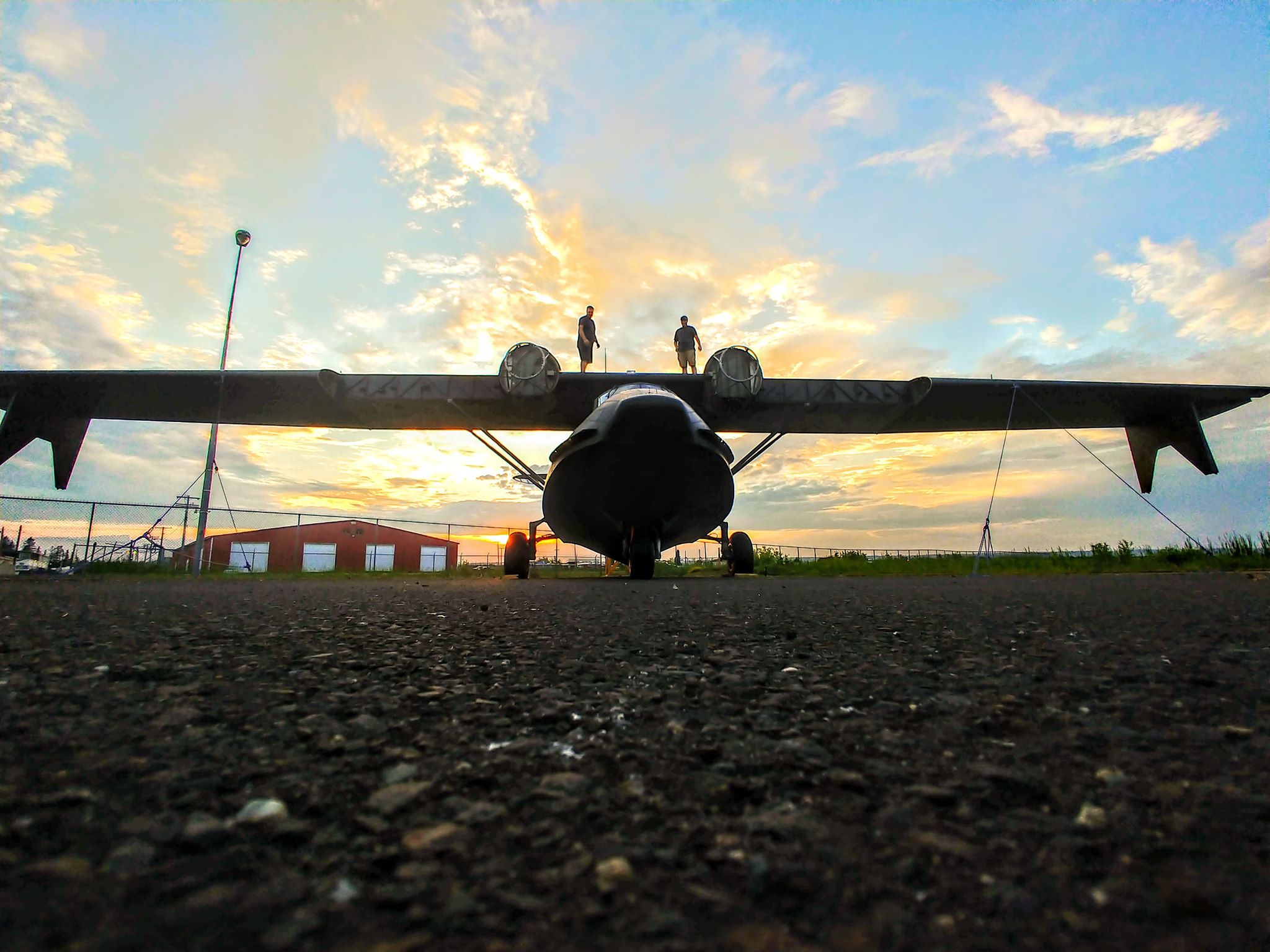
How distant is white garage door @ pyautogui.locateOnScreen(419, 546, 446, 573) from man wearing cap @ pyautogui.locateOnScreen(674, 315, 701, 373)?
2445cm

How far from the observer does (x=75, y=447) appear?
10.5 m

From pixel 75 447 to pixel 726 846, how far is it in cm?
1400

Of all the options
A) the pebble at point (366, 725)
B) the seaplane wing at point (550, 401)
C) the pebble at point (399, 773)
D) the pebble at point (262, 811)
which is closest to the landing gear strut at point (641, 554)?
the seaplane wing at point (550, 401)

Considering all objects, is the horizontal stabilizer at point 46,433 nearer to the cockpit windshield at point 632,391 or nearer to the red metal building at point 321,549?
the cockpit windshield at point 632,391

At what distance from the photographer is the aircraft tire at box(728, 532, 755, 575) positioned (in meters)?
9.49

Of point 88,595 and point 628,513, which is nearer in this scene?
point 88,595

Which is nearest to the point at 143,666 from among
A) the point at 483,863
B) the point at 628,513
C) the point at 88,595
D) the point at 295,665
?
the point at 295,665

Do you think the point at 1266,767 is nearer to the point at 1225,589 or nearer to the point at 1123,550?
the point at 1225,589

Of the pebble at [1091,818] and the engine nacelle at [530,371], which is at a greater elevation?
the engine nacelle at [530,371]

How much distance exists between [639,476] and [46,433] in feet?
35.2

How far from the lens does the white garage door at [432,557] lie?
32.6m

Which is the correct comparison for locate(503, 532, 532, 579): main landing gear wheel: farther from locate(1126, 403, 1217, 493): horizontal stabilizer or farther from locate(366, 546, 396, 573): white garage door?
locate(366, 546, 396, 573): white garage door

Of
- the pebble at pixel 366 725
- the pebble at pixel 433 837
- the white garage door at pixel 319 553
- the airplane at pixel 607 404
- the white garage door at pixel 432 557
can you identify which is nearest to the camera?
the pebble at pixel 433 837

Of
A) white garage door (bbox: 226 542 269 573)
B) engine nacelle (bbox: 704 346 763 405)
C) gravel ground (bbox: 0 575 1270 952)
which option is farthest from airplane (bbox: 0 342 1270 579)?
white garage door (bbox: 226 542 269 573)
